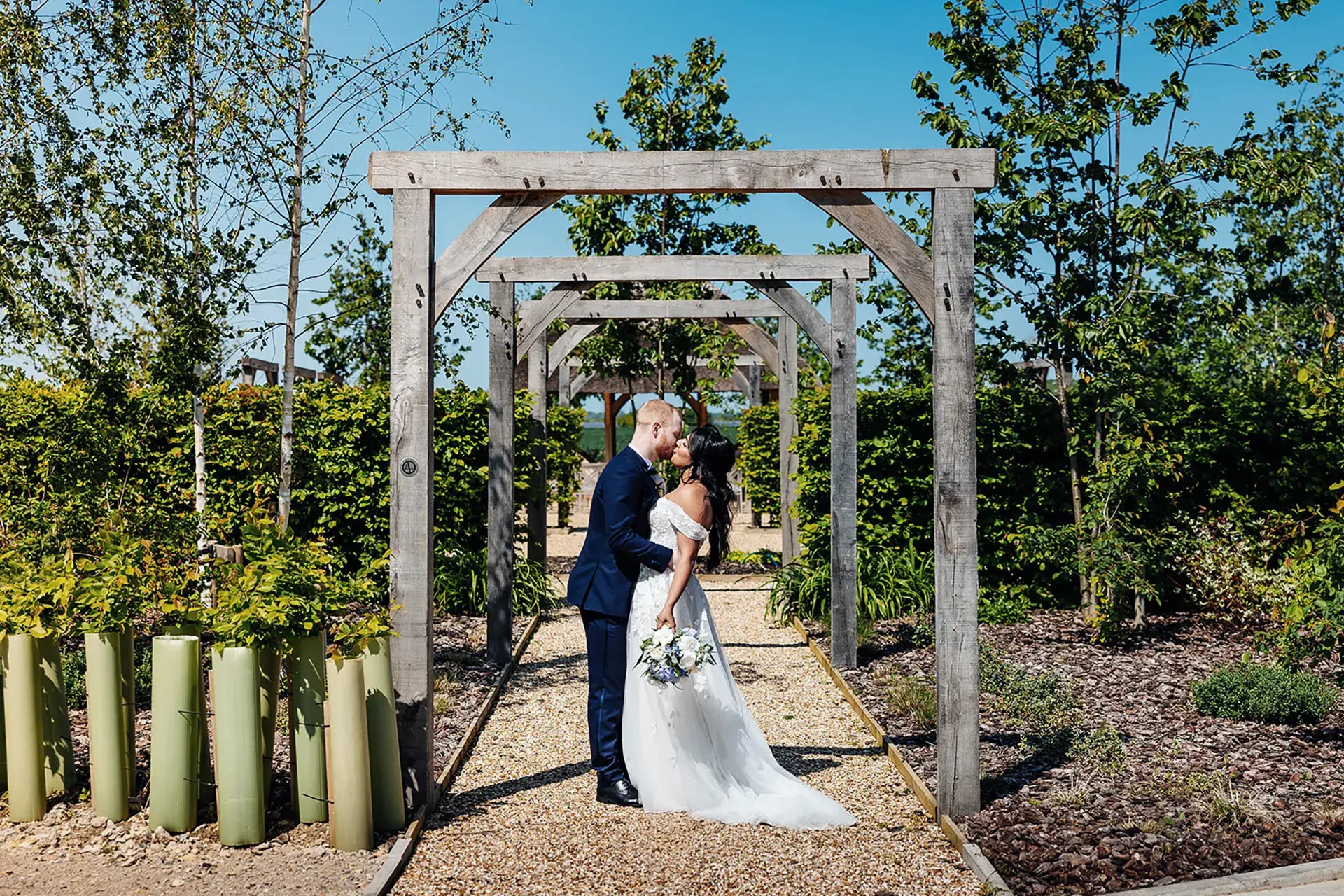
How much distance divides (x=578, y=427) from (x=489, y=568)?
34.9 feet

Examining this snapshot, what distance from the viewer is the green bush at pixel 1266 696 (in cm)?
580

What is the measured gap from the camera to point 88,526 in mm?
7223

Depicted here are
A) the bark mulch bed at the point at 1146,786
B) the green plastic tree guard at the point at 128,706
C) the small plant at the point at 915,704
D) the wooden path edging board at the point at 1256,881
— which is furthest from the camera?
the small plant at the point at 915,704

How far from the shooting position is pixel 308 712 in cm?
408

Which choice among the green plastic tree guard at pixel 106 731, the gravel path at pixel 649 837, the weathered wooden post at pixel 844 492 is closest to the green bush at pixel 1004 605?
the weathered wooden post at pixel 844 492

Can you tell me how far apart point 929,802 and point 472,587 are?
18.7ft

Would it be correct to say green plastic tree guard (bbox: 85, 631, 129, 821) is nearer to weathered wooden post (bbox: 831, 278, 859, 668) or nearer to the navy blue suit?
the navy blue suit

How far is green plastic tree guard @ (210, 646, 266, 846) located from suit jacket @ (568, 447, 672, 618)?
1.38m

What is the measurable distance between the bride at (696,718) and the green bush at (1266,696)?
267 centimetres

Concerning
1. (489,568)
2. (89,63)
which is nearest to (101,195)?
(89,63)

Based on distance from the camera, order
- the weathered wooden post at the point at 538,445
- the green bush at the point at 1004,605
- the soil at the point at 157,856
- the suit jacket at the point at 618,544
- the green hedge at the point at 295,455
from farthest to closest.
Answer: the weathered wooden post at the point at 538,445
the green hedge at the point at 295,455
the green bush at the point at 1004,605
the suit jacket at the point at 618,544
the soil at the point at 157,856

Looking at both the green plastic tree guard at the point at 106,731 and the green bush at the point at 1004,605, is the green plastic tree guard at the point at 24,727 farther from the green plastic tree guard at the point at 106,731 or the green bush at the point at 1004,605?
the green bush at the point at 1004,605

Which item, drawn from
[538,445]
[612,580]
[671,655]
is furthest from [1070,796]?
[538,445]

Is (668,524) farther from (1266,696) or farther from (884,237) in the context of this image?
(1266,696)
